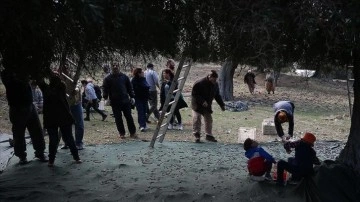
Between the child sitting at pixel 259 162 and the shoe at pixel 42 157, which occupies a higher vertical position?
the child sitting at pixel 259 162

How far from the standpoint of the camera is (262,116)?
59.4 ft

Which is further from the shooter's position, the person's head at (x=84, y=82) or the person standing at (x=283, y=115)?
the person's head at (x=84, y=82)

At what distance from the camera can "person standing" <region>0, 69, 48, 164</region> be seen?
8.68 m

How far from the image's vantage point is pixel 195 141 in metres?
11.7

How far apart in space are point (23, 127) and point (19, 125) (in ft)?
0.30

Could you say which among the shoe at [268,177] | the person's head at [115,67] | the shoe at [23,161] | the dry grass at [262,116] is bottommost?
the dry grass at [262,116]

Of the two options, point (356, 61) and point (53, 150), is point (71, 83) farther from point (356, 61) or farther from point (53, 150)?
point (356, 61)

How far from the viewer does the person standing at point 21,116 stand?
8.68 m

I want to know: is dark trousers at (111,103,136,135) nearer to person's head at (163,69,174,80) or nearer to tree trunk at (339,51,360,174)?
person's head at (163,69,174,80)

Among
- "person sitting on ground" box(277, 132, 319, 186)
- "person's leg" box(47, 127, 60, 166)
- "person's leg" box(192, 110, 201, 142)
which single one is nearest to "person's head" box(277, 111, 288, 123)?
"person's leg" box(192, 110, 201, 142)

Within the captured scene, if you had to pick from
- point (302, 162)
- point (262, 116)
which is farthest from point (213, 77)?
point (262, 116)

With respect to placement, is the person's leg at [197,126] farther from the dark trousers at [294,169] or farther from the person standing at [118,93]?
the dark trousers at [294,169]

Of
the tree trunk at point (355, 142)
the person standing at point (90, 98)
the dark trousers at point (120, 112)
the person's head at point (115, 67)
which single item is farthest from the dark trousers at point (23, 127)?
the person standing at point (90, 98)

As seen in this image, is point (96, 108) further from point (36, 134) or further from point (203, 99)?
point (36, 134)
